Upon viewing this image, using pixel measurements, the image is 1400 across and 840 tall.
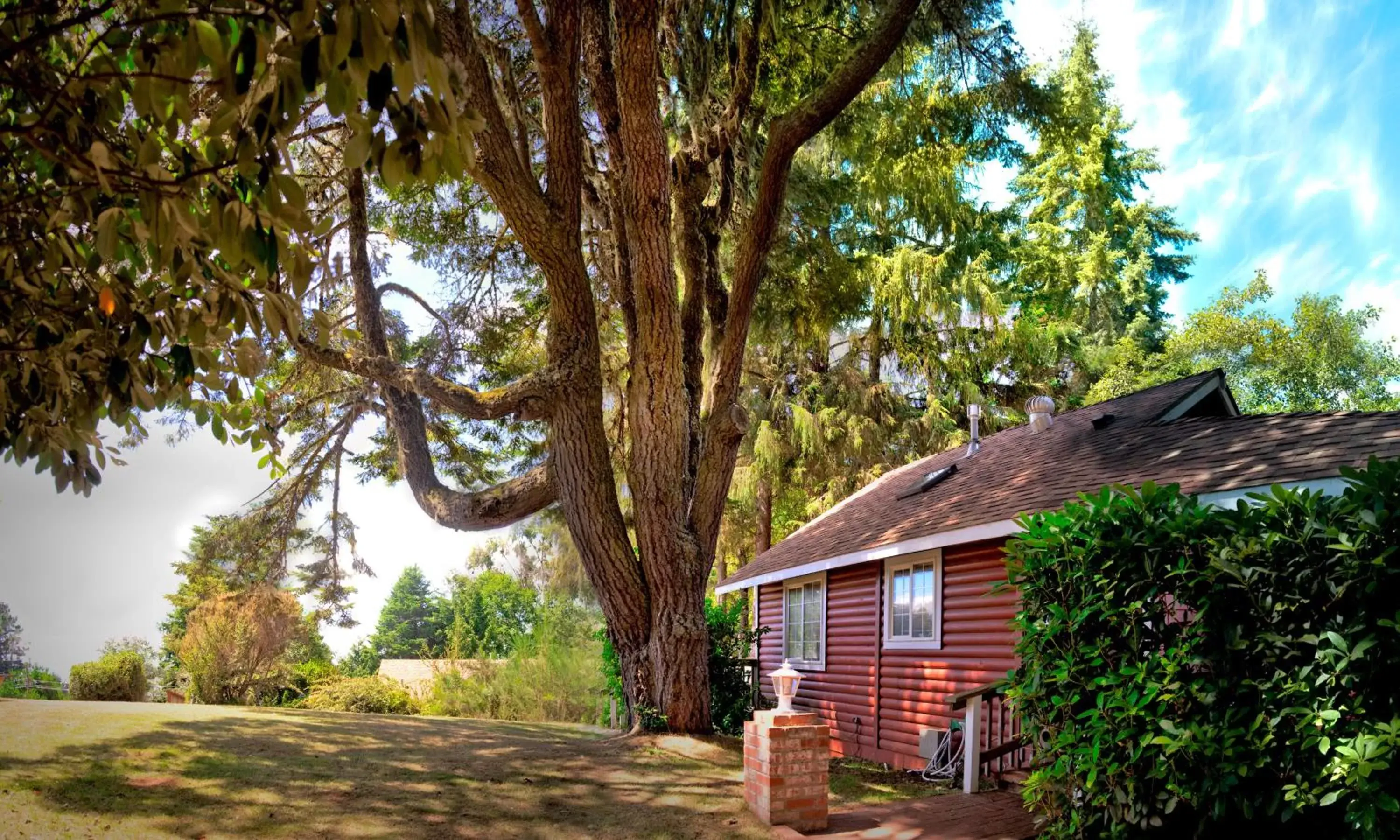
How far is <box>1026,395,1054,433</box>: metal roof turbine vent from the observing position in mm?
13812

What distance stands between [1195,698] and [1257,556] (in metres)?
0.80

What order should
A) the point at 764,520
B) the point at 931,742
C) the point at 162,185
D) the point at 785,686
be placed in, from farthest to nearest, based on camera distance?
the point at 764,520
the point at 931,742
the point at 785,686
the point at 162,185

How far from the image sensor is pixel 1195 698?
474 cm

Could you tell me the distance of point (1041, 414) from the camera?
1397 cm

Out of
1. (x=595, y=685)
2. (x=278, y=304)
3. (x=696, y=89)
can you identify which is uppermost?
(x=696, y=89)

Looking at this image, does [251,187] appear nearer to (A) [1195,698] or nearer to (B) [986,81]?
(A) [1195,698]

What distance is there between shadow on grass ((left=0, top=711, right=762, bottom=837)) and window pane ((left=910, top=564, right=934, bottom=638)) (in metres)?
3.44


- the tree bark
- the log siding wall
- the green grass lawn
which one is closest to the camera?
the green grass lawn

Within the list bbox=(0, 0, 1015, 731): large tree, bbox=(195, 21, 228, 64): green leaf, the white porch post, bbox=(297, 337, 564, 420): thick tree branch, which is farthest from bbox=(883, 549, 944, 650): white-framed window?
bbox=(195, 21, 228, 64): green leaf

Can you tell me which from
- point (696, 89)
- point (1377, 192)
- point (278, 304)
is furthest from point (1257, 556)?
point (1377, 192)

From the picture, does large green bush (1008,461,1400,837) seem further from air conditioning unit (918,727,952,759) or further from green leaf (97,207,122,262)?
air conditioning unit (918,727,952,759)

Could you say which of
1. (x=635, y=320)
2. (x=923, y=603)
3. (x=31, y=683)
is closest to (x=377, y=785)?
(x=635, y=320)

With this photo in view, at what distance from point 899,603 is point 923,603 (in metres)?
0.61

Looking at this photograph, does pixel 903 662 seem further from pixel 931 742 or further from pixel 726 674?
pixel 726 674
